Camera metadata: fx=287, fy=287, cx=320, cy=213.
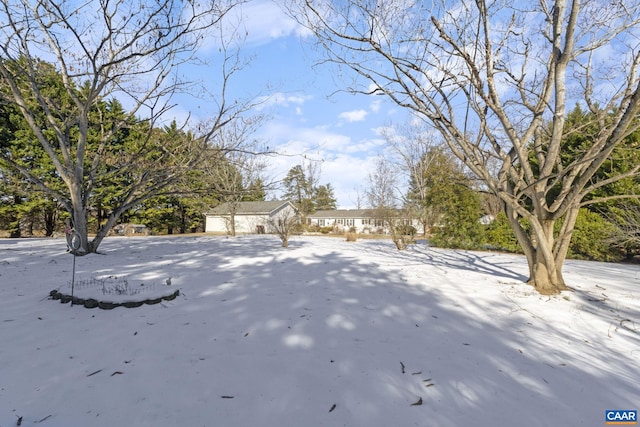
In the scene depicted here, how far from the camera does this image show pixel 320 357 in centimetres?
259

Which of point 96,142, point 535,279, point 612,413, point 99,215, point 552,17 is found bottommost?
point 612,413

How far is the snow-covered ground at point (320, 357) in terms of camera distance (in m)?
1.86

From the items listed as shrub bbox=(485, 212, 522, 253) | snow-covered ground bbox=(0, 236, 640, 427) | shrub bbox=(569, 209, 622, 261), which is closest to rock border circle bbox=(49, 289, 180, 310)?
snow-covered ground bbox=(0, 236, 640, 427)

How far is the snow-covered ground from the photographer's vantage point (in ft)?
6.11

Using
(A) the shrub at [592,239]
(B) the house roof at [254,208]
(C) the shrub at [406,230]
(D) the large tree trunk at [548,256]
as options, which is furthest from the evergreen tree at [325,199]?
(D) the large tree trunk at [548,256]

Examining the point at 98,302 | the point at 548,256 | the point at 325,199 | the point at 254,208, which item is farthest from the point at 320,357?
the point at 325,199

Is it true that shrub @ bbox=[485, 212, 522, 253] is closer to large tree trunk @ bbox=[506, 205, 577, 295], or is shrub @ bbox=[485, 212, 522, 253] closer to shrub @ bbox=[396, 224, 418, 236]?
shrub @ bbox=[396, 224, 418, 236]

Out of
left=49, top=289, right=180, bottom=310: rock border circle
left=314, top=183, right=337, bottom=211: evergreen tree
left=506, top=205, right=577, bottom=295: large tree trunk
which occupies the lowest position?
left=49, top=289, right=180, bottom=310: rock border circle

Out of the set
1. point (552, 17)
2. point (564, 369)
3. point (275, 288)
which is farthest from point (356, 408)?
point (552, 17)

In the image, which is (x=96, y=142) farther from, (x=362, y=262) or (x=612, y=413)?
(x=612, y=413)

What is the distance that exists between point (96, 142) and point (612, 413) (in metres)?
27.9

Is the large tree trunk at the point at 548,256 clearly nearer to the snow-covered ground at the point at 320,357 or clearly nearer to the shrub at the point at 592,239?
the snow-covered ground at the point at 320,357

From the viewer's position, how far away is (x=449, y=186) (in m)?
11.9

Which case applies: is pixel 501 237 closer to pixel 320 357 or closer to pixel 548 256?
pixel 548 256
